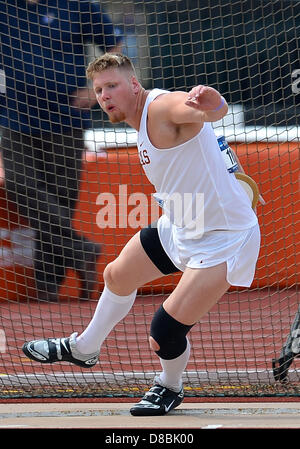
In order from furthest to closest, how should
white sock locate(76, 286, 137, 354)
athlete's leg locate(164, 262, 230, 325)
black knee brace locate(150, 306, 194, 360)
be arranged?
white sock locate(76, 286, 137, 354)
black knee brace locate(150, 306, 194, 360)
athlete's leg locate(164, 262, 230, 325)

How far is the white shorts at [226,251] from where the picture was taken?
13.7 feet

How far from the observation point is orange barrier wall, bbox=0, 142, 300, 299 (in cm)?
745

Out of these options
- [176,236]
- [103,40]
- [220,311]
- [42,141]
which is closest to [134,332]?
[220,311]

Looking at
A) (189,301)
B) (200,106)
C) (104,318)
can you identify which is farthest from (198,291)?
(200,106)

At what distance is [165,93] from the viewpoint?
421 cm

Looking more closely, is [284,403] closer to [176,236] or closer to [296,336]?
[296,336]

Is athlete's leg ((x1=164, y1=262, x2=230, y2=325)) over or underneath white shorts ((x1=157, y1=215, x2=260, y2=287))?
underneath

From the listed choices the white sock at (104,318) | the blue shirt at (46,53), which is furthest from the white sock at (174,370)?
the blue shirt at (46,53)

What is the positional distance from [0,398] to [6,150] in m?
2.69

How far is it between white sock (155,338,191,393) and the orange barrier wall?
2922mm

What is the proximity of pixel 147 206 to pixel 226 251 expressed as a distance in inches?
137

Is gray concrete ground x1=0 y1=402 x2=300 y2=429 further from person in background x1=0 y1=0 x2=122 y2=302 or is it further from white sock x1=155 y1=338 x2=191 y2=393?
person in background x1=0 y1=0 x2=122 y2=302

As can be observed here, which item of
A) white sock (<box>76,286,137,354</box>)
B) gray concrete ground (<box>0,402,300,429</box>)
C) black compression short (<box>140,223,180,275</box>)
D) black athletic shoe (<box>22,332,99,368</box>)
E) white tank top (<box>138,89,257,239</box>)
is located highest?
white tank top (<box>138,89,257,239</box>)

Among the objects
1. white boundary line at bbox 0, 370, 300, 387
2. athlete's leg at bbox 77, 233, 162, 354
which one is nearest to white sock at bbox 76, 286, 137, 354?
athlete's leg at bbox 77, 233, 162, 354
